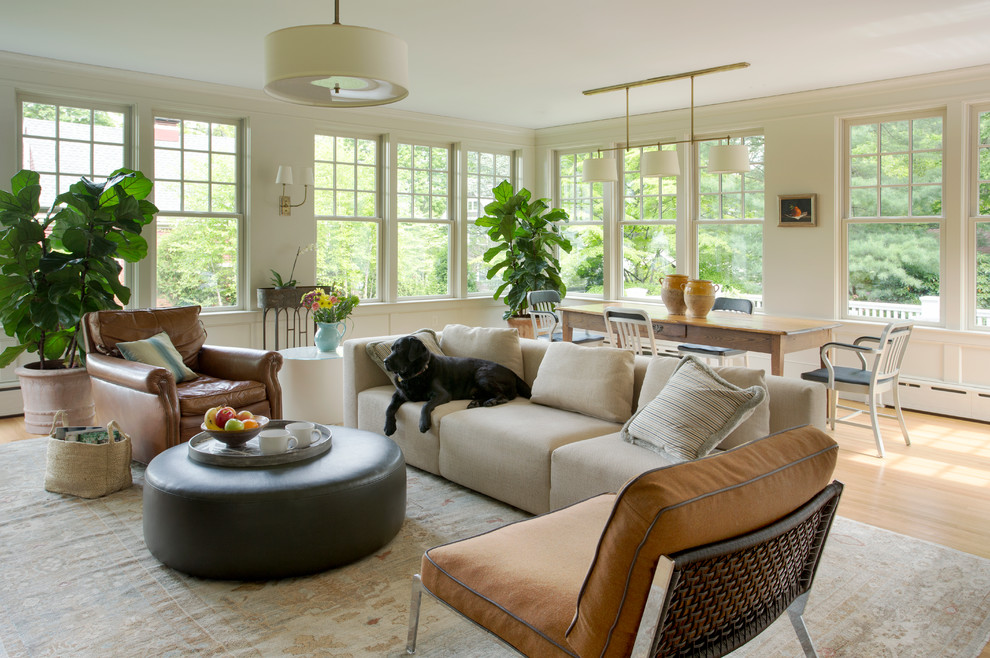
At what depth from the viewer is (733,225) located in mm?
7164

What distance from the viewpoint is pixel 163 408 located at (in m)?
3.94

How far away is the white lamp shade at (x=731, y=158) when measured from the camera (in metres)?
5.47

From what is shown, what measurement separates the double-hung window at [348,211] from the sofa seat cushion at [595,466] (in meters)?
4.58

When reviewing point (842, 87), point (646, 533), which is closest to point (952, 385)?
point (842, 87)

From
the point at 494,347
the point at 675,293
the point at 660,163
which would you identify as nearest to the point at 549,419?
the point at 494,347

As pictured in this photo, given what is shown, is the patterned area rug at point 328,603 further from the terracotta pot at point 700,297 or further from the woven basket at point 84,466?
the terracotta pot at point 700,297

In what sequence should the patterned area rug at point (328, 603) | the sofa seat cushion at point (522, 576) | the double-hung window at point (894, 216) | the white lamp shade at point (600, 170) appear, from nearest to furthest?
the sofa seat cushion at point (522, 576) → the patterned area rug at point (328, 603) → the double-hung window at point (894, 216) → the white lamp shade at point (600, 170)

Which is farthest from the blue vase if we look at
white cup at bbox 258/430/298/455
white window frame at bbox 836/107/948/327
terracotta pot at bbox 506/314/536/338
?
white window frame at bbox 836/107/948/327

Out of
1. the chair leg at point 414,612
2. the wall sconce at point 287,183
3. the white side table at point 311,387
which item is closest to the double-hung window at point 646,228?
the wall sconce at point 287,183

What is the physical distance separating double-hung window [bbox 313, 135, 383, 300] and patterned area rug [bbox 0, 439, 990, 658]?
423cm

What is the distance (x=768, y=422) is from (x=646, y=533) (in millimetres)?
1941

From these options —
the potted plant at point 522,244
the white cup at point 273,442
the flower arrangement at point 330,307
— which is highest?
the potted plant at point 522,244

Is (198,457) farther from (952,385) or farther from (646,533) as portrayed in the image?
(952,385)

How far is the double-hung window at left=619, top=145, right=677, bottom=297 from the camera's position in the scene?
7.70 metres
